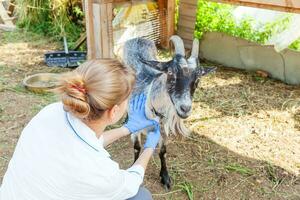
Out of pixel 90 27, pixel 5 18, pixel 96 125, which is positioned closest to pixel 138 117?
pixel 96 125

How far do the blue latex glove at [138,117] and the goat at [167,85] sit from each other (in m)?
0.05

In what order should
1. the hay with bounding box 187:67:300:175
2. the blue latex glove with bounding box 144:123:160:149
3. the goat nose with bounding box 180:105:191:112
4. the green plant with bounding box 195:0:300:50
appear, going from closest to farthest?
the blue latex glove with bounding box 144:123:160:149, the goat nose with bounding box 180:105:191:112, the hay with bounding box 187:67:300:175, the green plant with bounding box 195:0:300:50

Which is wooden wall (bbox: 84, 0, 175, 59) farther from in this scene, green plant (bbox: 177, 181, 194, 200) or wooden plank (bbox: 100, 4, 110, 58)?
green plant (bbox: 177, 181, 194, 200)

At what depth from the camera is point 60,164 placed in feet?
5.17

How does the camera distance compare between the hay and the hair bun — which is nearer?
the hair bun

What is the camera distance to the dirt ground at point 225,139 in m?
3.15

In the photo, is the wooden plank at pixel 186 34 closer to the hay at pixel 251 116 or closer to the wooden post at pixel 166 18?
the wooden post at pixel 166 18

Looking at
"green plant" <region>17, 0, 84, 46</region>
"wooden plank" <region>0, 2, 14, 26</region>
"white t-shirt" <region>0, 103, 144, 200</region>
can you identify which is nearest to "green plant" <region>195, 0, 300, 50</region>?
"green plant" <region>17, 0, 84, 46</region>

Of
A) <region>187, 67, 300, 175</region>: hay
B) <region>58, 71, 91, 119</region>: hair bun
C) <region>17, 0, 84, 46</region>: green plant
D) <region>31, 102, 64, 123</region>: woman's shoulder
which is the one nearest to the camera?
<region>58, 71, 91, 119</region>: hair bun

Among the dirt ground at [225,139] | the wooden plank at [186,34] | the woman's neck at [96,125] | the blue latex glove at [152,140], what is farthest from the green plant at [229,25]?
the woman's neck at [96,125]

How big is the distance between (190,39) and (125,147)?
2.88m

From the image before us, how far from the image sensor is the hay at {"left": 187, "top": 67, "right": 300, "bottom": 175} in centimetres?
366

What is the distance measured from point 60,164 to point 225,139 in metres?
2.52

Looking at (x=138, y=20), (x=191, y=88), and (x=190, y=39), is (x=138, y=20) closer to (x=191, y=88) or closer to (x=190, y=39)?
(x=190, y=39)
